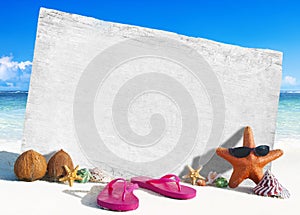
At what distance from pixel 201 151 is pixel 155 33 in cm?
135

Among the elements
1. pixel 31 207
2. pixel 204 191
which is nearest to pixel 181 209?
pixel 204 191

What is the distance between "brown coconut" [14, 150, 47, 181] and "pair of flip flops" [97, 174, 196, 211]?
0.64m

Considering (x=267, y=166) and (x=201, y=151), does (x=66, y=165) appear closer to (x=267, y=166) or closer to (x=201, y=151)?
(x=201, y=151)

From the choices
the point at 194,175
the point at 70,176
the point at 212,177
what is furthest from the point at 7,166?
the point at 212,177

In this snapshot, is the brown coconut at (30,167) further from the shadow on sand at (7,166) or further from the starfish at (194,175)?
the starfish at (194,175)

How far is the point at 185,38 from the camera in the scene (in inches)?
144

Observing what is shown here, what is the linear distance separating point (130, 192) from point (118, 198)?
0.20 meters

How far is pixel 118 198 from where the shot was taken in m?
2.63

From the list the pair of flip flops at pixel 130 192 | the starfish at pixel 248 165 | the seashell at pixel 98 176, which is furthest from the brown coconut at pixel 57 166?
the starfish at pixel 248 165

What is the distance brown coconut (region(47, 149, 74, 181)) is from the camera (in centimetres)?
311

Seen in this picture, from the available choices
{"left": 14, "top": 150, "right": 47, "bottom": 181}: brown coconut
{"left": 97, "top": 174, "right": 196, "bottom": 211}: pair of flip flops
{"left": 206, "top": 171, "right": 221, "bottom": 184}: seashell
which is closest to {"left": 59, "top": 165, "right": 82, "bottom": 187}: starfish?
{"left": 14, "top": 150, "right": 47, "bottom": 181}: brown coconut

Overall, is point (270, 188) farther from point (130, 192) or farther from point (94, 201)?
point (94, 201)

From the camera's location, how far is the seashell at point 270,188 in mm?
3152

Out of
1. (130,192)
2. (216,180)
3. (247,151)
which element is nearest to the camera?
(130,192)
